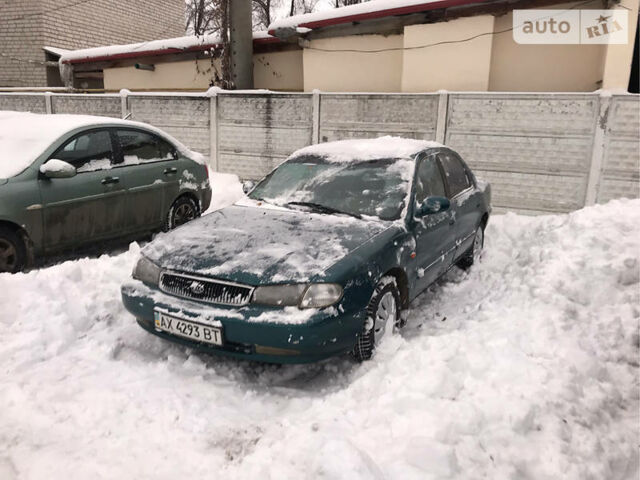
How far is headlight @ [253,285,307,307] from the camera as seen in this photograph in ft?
9.55

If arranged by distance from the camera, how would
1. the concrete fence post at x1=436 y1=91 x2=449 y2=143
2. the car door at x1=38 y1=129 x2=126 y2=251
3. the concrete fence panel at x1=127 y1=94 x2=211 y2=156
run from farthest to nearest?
the concrete fence panel at x1=127 y1=94 x2=211 y2=156, the concrete fence post at x1=436 y1=91 x2=449 y2=143, the car door at x1=38 y1=129 x2=126 y2=251

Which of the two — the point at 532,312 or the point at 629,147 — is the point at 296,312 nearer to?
the point at 532,312

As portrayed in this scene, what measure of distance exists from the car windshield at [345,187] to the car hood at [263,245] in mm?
177

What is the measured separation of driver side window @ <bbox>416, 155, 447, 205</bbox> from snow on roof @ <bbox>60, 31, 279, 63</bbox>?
9.98 metres

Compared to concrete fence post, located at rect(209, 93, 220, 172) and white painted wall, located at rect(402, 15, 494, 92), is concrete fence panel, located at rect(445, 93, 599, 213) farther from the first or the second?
concrete fence post, located at rect(209, 93, 220, 172)

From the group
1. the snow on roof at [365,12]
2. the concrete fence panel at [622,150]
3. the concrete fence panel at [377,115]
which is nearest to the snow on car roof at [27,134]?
the concrete fence panel at [377,115]

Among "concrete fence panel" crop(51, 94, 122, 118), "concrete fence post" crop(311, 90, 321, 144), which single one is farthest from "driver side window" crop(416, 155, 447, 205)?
"concrete fence panel" crop(51, 94, 122, 118)

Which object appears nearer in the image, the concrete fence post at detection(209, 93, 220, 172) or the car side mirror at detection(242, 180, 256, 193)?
the car side mirror at detection(242, 180, 256, 193)

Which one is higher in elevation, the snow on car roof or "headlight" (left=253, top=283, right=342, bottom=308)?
the snow on car roof

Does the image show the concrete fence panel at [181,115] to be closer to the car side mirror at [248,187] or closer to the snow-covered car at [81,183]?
the snow-covered car at [81,183]

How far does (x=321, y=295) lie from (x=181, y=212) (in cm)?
400

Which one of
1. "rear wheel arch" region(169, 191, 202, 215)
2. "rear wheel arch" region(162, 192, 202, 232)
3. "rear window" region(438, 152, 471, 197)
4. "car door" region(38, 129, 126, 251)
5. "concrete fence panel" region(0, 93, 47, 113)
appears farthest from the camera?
"concrete fence panel" region(0, 93, 47, 113)

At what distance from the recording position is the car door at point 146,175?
562cm

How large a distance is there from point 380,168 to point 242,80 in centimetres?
985
